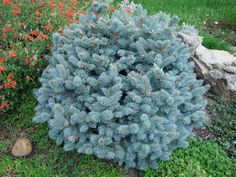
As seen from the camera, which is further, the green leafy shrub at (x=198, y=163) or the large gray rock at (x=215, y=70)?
the large gray rock at (x=215, y=70)

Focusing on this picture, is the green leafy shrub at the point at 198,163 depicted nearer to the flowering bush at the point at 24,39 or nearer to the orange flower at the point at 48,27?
the flowering bush at the point at 24,39

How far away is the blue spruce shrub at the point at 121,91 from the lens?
12.5 ft

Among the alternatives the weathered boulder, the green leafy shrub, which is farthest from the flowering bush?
the green leafy shrub

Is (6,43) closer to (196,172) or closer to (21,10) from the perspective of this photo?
(21,10)

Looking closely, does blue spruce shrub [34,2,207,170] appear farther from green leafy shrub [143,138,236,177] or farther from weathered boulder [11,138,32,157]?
weathered boulder [11,138,32,157]

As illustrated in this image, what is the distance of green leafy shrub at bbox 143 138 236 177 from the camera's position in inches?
157

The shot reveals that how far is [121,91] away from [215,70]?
1.61 metres

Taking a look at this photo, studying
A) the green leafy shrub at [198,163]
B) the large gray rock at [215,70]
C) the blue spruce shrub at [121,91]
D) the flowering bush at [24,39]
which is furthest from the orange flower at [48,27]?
the green leafy shrub at [198,163]

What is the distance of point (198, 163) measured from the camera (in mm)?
4070

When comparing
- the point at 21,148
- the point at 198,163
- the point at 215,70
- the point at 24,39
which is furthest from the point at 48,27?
the point at 198,163

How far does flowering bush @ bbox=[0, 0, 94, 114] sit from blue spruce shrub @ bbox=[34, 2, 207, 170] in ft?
0.99

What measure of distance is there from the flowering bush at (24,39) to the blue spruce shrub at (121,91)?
0.30 meters

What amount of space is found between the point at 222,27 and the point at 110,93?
3.94 metres

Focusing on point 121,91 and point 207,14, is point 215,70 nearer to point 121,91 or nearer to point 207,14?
point 121,91
